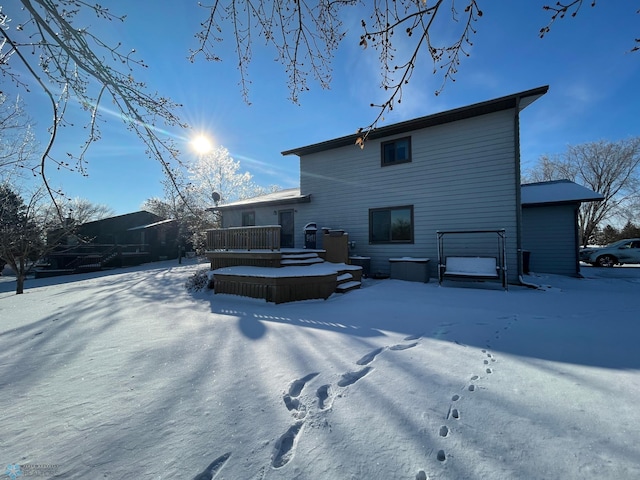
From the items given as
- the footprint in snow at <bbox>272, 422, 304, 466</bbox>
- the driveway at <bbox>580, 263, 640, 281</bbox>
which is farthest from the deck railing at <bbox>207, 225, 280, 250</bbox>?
the driveway at <bbox>580, 263, 640, 281</bbox>

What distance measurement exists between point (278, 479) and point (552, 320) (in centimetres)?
515

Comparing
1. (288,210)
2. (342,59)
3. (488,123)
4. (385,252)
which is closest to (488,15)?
(342,59)

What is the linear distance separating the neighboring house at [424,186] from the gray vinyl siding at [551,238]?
242 cm

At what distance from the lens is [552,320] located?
446 cm

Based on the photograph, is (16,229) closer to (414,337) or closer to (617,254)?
(414,337)

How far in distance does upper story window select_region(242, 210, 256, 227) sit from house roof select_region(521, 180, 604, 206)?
39.5ft

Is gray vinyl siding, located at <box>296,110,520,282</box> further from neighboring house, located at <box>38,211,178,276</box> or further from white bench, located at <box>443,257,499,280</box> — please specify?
neighboring house, located at <box>38,211,178,276</box>

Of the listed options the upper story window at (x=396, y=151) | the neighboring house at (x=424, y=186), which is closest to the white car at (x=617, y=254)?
the neighboring house at (x=424, y=186)

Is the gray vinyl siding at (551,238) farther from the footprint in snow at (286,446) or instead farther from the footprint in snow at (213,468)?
the footprint in snow at (213,468)

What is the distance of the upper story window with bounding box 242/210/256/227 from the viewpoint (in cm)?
1379

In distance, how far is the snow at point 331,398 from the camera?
160cm

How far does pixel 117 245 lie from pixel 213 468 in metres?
23.9

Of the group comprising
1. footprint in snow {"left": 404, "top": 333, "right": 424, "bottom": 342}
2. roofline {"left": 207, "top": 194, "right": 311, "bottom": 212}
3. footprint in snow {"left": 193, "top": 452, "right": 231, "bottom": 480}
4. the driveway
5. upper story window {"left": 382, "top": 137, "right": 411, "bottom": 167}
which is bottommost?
the driveway

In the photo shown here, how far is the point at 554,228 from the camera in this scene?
33.6ft
